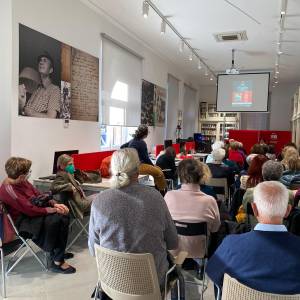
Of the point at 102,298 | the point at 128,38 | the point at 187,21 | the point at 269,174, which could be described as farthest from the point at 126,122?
the point at 102,298

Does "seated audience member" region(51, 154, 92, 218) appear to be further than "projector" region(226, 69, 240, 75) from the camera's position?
No

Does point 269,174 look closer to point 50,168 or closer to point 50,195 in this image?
point 50,195

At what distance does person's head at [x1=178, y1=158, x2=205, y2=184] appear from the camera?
8.79 feet

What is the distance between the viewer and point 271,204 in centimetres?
160

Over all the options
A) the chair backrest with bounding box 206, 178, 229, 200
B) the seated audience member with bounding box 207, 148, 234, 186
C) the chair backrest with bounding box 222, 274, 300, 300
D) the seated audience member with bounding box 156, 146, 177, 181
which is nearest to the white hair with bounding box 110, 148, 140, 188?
the chair backrest with bounding box 222, 274, 300, 300

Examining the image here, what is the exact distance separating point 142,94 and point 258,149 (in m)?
3.56

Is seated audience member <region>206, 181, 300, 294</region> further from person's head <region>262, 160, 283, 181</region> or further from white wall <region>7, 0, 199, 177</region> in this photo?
white wall <region>7, 0, 199, 177</region>

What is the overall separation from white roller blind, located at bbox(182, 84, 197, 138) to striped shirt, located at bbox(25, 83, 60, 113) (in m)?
7.64

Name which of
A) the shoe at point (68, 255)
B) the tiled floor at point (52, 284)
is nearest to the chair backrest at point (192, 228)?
the tiled floor at point (52, 284)

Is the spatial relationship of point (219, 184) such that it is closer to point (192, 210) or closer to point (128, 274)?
point (192, 210)

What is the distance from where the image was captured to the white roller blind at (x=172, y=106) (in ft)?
33.7

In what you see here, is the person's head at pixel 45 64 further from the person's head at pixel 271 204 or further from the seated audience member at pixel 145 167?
the person's head at pixel 271 204

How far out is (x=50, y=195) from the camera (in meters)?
3.34

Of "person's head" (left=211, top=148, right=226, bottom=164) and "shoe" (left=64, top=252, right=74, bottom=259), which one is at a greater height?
"person's head" (left=211, top=148, right=226, bottom=164)
